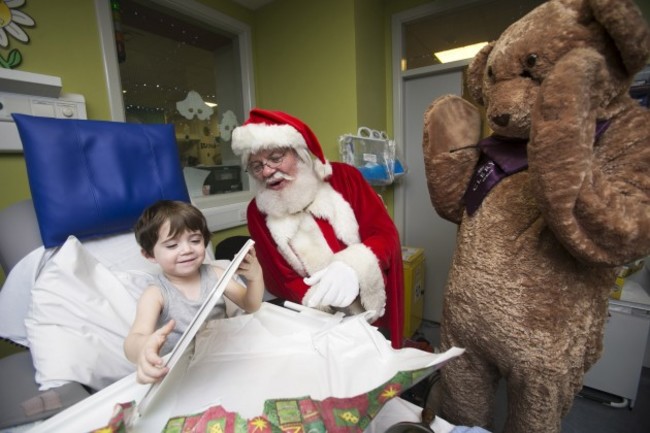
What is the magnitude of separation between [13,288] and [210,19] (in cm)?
191

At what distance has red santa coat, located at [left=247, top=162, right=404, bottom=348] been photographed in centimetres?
116

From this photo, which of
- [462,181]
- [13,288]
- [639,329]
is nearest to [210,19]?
[13,288]

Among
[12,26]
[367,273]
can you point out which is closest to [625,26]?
[367,273]

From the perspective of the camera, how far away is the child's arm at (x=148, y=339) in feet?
1.88

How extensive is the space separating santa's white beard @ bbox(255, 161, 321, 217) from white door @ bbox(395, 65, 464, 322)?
1.47 m

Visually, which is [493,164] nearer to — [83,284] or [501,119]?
[501,119]

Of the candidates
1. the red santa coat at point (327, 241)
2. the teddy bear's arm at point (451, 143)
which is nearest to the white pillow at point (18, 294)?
the red santa coat at point (327, 241)

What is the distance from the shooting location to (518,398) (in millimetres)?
838

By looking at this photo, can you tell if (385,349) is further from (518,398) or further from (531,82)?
(531,82)

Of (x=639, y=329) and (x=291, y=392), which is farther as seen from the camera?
(x=639, y=329)

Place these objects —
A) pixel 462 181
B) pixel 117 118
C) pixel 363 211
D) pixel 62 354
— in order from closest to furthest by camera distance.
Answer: pixel 62 354 → pixel 462 181 → pixel 363 211 → pixel 117 118

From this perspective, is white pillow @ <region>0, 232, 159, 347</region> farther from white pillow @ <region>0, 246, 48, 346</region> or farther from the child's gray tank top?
the child's gray tank top

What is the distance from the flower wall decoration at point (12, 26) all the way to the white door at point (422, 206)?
7.22 feet

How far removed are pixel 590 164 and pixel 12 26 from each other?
2.05 m
